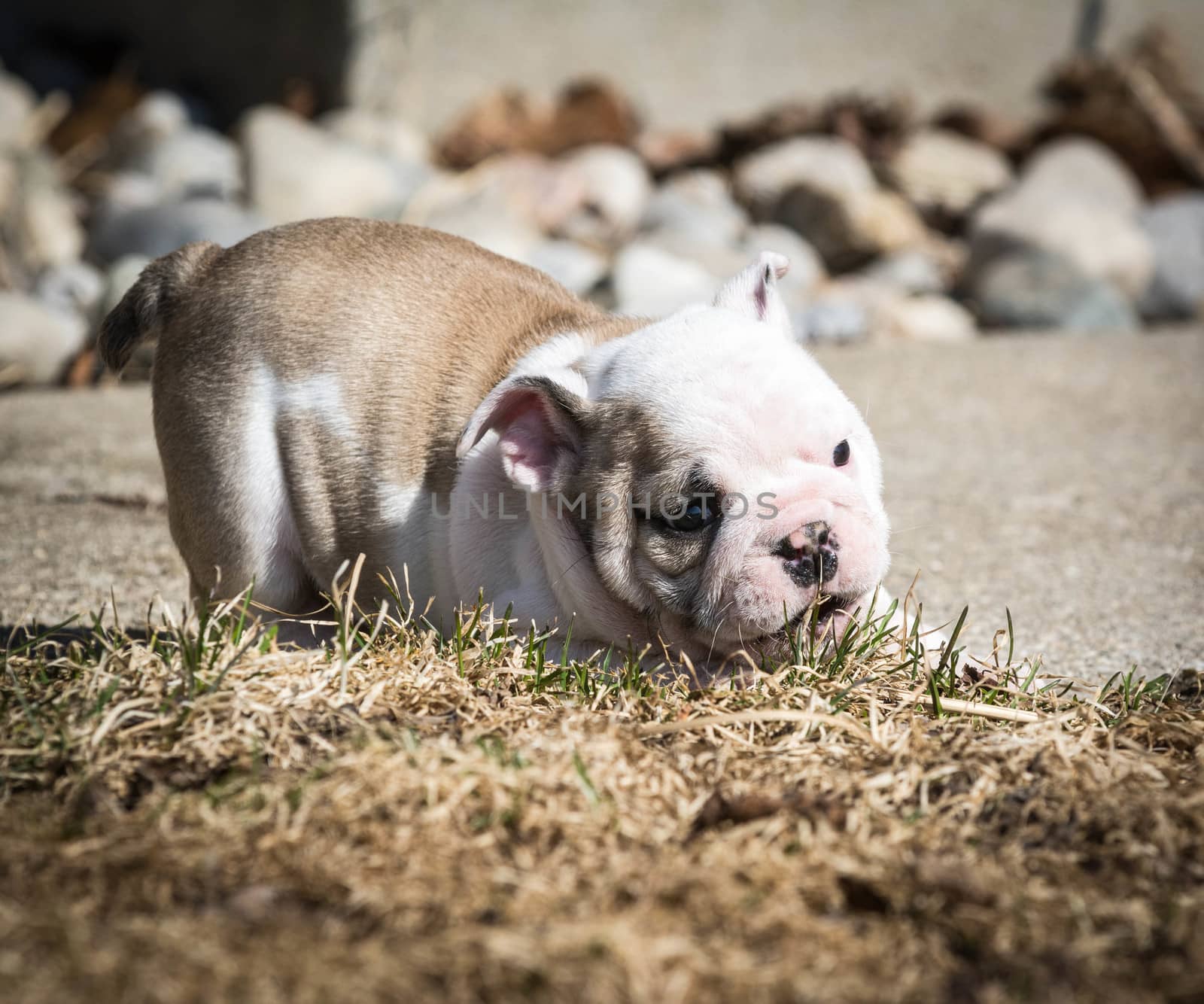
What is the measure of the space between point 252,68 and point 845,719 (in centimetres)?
1062

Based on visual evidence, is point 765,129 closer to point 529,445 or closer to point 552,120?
point 552,120

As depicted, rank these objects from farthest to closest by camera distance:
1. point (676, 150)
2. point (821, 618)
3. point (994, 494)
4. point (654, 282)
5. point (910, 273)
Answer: point (676, 150) < point (910, 273) < point (654, 282) < point (994, 494) < point (821, 618)

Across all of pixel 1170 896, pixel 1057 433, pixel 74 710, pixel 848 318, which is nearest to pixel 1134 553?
pixel 1057 433

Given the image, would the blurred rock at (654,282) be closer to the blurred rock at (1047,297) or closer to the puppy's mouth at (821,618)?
the blurred rock at (1047,297)

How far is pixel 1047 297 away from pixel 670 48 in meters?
4.16

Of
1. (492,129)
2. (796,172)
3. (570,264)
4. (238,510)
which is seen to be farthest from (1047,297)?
(238,510)

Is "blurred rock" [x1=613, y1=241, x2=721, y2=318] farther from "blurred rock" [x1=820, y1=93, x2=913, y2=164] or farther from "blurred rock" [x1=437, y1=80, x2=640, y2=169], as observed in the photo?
"blurred rock" [x1=820, y1=93, x2=913, y2=164]

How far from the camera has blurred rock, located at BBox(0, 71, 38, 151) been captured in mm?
10164

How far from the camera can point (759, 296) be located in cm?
311

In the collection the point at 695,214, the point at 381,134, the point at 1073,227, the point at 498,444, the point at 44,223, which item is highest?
the point at 381,134

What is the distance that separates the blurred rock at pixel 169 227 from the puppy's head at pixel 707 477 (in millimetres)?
5360

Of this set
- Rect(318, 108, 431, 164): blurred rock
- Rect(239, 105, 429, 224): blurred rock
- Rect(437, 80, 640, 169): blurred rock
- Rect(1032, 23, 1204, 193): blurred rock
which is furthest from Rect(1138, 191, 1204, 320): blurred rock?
Rect(318, 108, 431, 164): blurred rock

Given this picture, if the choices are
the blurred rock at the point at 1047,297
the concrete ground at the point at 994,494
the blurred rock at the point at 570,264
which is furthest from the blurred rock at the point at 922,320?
the blurred rock at the point at 570,264

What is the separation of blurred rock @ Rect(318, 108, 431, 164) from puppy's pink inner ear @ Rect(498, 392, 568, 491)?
7.02 metres
